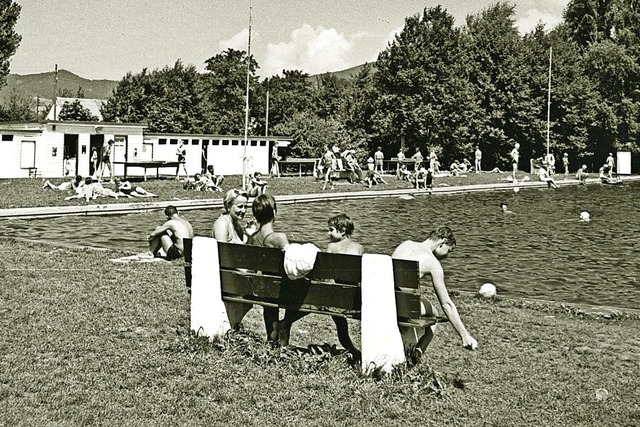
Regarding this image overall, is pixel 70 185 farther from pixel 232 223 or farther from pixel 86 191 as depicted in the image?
pixel 232 223

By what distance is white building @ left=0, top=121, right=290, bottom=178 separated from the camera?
4091cm

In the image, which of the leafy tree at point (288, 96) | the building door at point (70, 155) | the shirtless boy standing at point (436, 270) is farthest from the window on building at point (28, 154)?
the shirtless boy standing at point (436, 270)

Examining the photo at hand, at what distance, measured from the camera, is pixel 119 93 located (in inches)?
3140

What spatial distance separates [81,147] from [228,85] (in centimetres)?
5063

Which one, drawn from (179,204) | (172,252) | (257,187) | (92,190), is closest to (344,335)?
(172,252)

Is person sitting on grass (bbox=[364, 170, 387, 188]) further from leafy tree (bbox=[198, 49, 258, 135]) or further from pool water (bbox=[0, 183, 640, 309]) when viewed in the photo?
leafy tree (bbox=[198, 49, 258, 135])

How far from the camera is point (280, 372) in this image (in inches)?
247

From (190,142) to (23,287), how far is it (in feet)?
129

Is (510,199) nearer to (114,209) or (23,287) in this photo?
(114,209)

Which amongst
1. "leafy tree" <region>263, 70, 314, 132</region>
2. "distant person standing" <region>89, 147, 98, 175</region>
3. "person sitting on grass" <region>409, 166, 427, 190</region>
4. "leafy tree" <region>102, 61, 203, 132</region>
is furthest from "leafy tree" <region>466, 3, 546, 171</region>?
"distant person standing" <region>89, 147, 98, 175</region>

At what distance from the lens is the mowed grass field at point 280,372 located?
532cm

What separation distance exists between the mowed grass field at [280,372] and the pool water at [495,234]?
11.4ft

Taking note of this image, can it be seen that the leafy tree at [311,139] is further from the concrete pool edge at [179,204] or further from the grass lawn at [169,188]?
the concrete pool edge at [179,204]

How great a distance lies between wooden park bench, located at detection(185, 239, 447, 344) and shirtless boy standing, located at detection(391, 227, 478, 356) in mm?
128
